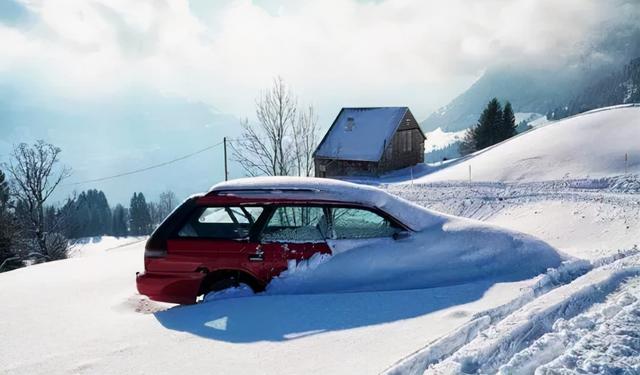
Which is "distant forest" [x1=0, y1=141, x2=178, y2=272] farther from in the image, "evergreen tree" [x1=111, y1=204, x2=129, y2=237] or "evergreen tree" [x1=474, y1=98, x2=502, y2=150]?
"evergreen tree" [x1=111, y1=204, x2=129, y2=237]

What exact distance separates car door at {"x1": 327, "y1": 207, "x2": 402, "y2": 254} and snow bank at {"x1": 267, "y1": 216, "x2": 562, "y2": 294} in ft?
0.23

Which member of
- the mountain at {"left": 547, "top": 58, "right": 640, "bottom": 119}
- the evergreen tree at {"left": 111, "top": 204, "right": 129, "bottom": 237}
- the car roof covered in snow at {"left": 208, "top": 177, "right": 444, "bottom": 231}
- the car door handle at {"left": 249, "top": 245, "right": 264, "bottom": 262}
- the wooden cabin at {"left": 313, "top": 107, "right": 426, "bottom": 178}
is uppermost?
the mountain at {"left": 547, "top": 58, "right": 640, "bottom": 119}

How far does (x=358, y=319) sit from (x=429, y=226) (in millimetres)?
1989

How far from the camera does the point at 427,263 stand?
520 cm

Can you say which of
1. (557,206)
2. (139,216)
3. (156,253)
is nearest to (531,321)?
(156,253)

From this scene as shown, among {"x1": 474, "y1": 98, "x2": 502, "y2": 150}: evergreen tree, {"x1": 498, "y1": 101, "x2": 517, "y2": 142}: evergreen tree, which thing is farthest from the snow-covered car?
{"x1": 498, "y1": 101, "x2": 517, "y2": 142}: evergreen tree

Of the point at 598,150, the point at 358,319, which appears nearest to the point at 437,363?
the point at 358,319

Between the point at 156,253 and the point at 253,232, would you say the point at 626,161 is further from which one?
the point at 156,253

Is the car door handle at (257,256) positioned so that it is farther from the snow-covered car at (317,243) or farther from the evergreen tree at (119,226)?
the evergreen tree at (119,226)

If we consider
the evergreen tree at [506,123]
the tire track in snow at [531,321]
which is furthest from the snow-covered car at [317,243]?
the evergreen tree at [506,123]

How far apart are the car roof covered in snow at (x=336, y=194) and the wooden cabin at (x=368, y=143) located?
93.0 feet

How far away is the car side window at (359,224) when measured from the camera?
17.8 ft

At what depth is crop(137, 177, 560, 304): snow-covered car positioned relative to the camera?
5152 mm

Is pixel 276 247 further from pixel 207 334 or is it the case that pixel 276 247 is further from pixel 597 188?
pixel 597 188
